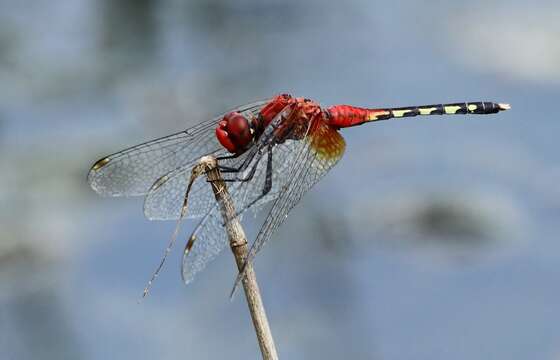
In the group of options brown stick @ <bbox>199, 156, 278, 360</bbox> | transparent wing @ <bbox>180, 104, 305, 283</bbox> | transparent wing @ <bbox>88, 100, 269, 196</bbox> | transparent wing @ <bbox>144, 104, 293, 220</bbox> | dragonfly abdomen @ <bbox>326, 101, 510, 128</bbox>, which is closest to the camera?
brown stick @ <bbox>199, 156, 278, 360</bbox>

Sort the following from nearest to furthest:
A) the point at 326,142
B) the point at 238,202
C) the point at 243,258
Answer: the point at 243,258 < the point at 238,202 < the point at 326,142

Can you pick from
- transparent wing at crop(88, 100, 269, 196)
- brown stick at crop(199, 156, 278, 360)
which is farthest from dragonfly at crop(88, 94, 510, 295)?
brown stick at crop(199, 156, 278, 360)

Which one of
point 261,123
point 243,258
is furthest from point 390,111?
point 243,258

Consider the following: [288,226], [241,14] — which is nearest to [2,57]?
[241,14]

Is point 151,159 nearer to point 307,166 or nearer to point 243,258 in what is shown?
point 307,166

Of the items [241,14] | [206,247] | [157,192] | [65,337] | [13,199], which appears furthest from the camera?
[241,14]

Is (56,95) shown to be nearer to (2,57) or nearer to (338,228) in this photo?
(2,57)

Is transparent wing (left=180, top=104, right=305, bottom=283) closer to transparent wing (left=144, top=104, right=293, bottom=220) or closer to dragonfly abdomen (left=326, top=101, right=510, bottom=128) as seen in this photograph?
transparent wing (left=144, top=104, right=293, bottom=220)
